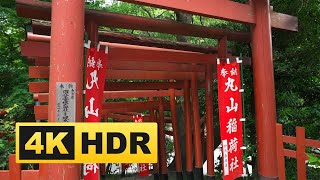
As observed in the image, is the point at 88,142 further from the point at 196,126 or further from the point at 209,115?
the point at 196,126

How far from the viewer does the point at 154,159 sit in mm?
1986

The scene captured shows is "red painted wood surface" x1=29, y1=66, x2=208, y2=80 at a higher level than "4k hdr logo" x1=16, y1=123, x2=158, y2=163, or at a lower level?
higher

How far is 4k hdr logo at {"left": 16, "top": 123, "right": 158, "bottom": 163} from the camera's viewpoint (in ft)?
6.53

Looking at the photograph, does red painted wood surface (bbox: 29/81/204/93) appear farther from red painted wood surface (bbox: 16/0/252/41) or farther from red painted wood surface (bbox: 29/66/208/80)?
red painted wood surface (bbox: 16/0/252/41)

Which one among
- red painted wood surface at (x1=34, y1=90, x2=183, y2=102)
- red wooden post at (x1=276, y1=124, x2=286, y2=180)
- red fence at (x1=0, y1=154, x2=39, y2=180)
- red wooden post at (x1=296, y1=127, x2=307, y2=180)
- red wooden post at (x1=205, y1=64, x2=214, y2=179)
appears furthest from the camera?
red painted wood surface at (x1=34, y1=90, x2=183, y2=102)

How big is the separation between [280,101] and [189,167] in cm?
304

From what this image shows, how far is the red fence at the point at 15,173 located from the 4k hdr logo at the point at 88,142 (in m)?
0.52

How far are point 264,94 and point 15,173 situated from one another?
3.56 m

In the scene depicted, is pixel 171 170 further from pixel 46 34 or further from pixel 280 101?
pixel 46 34

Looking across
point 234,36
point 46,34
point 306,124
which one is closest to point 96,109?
point 46,34

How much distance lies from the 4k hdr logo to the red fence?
52cm

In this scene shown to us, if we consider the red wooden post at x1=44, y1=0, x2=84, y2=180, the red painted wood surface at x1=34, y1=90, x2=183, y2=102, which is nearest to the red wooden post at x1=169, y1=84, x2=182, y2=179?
the red painted wood surface at x1=34, y1=90, x2=183, y2=102

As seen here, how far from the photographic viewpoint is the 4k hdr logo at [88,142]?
199 centimetres

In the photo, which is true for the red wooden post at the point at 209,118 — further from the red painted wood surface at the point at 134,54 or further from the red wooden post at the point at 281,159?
the red wooden post at the point at 281,159
